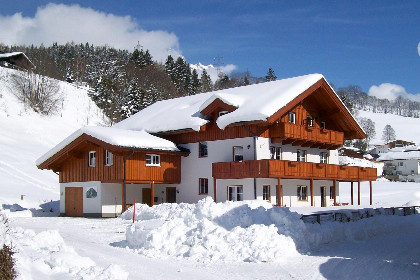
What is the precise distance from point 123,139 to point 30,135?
107 ft

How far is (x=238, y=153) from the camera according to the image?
112ft

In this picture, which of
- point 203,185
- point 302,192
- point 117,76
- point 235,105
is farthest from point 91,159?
point 117,76

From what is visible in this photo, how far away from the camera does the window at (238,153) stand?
34.0 meters

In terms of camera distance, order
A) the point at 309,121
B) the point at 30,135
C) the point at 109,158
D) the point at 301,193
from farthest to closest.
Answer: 1. the point at 30,135
2. the point at 309,121
3. the point at 301,193
4. the point at 109,158

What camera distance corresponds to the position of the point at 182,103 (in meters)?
42.0

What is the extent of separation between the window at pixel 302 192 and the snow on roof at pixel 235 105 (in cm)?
753

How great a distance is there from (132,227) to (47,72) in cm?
6580

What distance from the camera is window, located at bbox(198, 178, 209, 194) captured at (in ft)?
118

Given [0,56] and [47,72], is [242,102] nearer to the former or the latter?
[47,72]

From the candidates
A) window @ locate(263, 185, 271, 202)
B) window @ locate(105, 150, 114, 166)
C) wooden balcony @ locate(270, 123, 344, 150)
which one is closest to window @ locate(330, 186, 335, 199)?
wooden balcony @ locate(270, 123, 344, 150)

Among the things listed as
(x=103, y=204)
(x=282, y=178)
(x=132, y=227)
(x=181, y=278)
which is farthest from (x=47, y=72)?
(x=181, y=278)

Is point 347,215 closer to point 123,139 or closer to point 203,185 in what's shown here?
point 203,185

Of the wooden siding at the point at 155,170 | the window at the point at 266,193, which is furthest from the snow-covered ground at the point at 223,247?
the window at the point at 266,193

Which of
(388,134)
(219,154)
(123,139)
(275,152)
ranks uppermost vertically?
(388,134)
